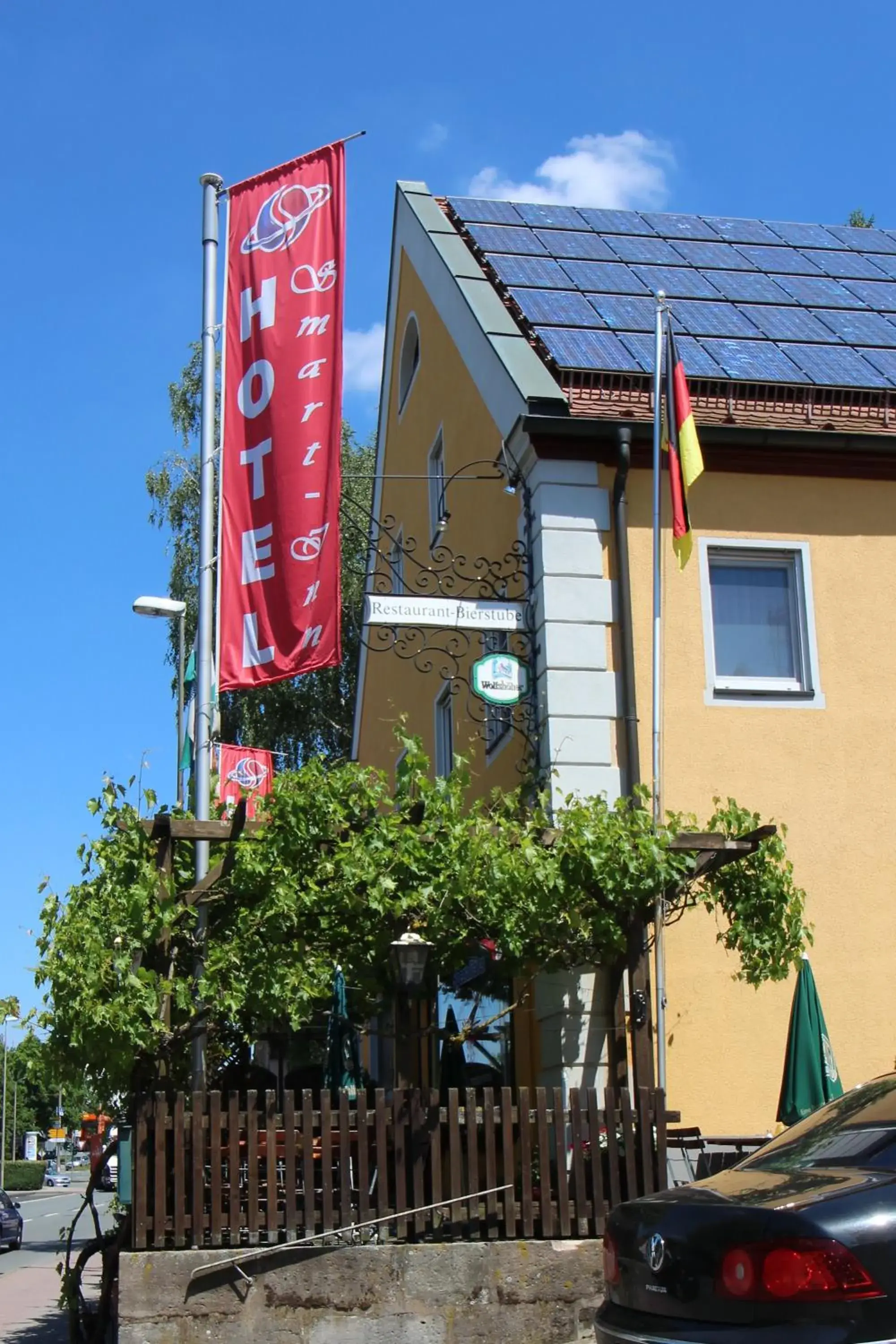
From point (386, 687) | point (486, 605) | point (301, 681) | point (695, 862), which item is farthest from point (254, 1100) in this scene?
point (301, 681)

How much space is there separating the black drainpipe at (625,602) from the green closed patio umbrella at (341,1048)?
8.61ft

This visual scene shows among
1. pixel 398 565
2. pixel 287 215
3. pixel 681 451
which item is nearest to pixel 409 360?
pixel 398 565

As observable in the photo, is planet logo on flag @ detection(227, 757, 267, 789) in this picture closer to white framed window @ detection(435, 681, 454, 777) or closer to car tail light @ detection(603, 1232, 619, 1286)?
white framed window @ detection(435, 681, 454, 777)

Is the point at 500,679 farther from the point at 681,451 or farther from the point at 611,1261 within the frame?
the point at 611,1261

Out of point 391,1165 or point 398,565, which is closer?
point 391,1165

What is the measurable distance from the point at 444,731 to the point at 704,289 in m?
5.47

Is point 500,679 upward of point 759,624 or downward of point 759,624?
downward

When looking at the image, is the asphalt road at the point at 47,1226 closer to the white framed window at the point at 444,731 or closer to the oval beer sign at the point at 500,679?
the oval beer sign at the point at 500,679

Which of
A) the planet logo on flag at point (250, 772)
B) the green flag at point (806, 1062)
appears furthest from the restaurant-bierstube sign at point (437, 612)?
the planet logo on flag at point (250, 772)

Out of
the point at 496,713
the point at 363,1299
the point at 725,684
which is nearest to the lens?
the point at 363,1299

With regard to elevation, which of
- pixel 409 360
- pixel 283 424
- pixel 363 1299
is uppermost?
pixel 409 360

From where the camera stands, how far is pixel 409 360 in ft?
62.4

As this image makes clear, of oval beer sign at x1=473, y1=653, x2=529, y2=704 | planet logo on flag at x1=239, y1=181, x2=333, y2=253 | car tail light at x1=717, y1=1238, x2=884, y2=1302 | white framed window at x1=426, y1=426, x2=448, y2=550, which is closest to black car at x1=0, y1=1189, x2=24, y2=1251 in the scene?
white framed window at x1=426, y1=426, x2=448, y2=550

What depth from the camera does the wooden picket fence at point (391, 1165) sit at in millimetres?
8555
